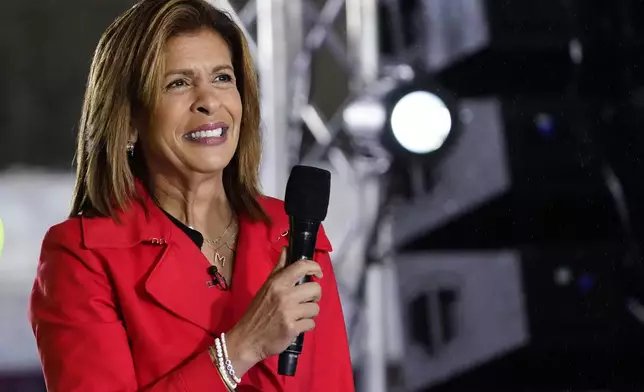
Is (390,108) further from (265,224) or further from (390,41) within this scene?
(265,224)

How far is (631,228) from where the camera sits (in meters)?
3.20

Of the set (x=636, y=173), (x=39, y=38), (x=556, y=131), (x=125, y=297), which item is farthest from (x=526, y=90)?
Result: (x=39, y=38)

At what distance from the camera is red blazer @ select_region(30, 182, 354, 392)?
4.52 ft

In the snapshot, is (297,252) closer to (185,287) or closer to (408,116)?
(185,287)

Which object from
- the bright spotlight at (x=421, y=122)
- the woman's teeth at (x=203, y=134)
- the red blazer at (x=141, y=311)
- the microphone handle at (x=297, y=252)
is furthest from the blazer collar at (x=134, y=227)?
the bright spotlight at (x=421, y=122)

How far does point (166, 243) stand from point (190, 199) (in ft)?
0.36

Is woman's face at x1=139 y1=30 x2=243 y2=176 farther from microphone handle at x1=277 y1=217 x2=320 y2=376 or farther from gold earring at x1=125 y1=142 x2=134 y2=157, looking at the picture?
microphone handle at x1=277 y1=217 x2=320 y2=376

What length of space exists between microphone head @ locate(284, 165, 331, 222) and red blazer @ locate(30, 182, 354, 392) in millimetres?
191

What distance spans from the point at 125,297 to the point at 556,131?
2113 millimetres

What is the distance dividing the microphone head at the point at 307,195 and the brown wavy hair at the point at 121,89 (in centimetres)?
26

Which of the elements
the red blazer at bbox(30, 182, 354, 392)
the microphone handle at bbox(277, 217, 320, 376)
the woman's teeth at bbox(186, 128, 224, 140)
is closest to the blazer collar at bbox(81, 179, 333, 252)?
the red blazer at bbox(30, 182, 354, 392)

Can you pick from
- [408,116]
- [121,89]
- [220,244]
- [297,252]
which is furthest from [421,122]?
[297,252]

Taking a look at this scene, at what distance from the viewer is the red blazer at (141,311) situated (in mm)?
1378

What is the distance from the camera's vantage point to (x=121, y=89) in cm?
150
